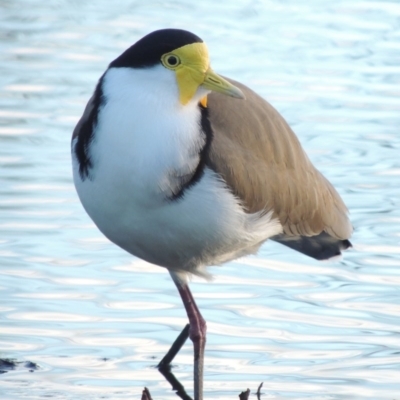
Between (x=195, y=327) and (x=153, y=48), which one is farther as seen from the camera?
(x=195, y=327)

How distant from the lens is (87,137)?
5.48m

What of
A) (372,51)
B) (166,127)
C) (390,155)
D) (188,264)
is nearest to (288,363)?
(188,264)

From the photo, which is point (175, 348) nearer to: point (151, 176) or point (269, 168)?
point (269, 168)

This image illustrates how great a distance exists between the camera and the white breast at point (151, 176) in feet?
17.5

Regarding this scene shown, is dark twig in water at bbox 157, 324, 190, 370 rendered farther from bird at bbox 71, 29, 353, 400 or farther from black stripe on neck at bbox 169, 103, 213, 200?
black stripe on neck at bbox 169, 103, 213, 200

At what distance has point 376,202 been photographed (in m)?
8.73

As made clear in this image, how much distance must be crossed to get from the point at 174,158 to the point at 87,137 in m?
0.38

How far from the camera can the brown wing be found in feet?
18.9

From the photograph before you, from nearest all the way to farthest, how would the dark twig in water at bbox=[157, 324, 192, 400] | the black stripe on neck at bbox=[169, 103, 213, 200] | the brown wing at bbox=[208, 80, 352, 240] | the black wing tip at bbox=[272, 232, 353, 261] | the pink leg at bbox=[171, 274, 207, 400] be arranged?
the black stripe on neck at bbox=[169, 103, 213, 200], the brown wing at bbox=[208, 80, 352, 240], the pink leg at bbox=[171, 274, 207, 400], the dark twig in water at bbox=[157, 324, 192, 400], the black wing tip at bbox=[272, 232, 353, 261]

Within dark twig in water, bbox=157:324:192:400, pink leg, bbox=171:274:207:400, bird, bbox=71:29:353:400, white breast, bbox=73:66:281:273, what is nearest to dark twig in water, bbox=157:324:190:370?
dark twig in water, bbox=157:324:192:400

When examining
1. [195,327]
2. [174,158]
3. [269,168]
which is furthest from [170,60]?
[195,327]

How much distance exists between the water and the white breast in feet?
3.16

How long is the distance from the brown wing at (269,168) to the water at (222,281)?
62 centimetres

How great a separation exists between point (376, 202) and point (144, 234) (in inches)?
135
